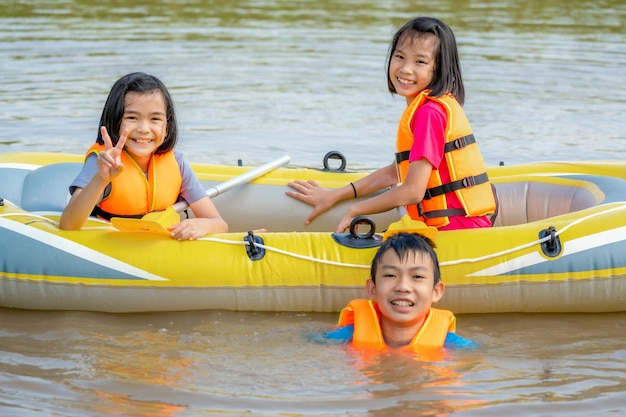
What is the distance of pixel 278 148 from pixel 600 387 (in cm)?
434

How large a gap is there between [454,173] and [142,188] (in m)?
1.36

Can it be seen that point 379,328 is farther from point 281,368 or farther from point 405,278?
point 281,368

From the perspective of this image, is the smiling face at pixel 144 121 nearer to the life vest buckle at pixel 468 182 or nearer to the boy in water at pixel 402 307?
the boy in water at pixel 402 307

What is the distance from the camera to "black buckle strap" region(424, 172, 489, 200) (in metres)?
4.95

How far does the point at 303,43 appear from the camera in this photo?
1195 centimetres

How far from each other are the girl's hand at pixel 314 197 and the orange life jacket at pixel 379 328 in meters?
1.06

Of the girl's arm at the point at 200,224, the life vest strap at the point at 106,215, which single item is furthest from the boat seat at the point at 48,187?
the girl's arm at the point at 200,224

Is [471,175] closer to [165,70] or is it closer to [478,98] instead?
A: [478,98]

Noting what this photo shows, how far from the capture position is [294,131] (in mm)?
8672

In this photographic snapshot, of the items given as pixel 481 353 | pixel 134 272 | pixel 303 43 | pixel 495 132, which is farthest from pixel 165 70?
pixel 481 353

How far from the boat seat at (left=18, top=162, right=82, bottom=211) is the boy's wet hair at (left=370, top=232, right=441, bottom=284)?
1696 mm

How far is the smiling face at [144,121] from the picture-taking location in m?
4.81

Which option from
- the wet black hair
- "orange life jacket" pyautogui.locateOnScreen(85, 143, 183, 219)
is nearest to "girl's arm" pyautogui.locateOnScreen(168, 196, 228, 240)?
"orange life jacket" pyautogui.locateOnScreen(85, 143, 183, 219)

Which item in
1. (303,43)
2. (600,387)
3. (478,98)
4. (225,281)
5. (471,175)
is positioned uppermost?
(303,43)
